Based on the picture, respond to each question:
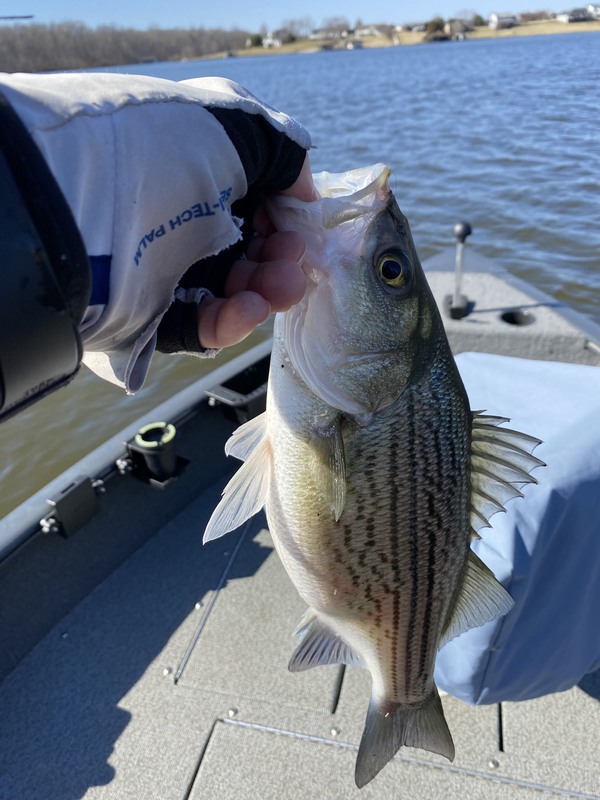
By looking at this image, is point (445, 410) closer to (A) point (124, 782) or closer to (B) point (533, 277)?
(A) point (124, 782)

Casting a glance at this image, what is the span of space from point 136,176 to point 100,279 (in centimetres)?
18

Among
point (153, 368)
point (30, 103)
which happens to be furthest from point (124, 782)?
point (153, 368)

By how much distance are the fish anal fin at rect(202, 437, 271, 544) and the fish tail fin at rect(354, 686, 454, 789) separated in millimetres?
711

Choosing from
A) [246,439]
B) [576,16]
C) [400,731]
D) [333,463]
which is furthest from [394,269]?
[576,16]

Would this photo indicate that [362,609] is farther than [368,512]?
Yes

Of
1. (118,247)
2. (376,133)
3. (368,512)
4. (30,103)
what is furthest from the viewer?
(376,133)

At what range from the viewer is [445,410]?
60.2 inches

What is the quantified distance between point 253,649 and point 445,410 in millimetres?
1843

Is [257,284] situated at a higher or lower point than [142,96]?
lower

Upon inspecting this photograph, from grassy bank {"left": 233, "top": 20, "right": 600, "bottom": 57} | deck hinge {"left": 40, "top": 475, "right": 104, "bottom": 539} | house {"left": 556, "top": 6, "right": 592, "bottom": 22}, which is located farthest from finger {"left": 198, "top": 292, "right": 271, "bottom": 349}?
grassy bank {"left": 233, "top": 20, "right": 600, "bottom": 57}

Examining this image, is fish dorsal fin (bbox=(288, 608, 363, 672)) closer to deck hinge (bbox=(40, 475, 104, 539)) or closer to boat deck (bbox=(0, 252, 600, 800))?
boat deck (bbox=(0, 252, 600, 800))

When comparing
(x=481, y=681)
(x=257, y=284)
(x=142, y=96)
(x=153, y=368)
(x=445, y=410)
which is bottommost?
(x=153, y=368)

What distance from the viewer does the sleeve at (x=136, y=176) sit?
90cm

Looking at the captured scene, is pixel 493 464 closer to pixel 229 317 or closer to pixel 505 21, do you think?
pixel 229 317
